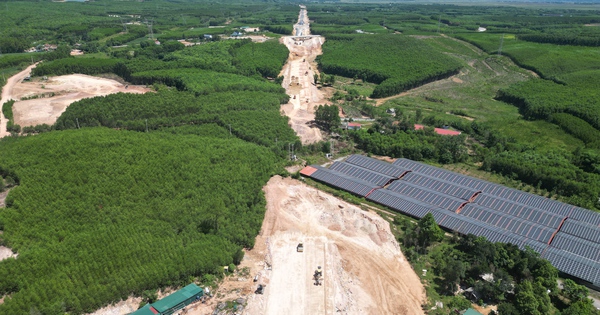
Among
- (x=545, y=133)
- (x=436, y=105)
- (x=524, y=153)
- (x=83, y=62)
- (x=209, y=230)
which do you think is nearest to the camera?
(x=209, y=230)

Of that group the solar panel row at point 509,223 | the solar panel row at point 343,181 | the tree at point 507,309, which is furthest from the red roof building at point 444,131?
the tree at point 507,309

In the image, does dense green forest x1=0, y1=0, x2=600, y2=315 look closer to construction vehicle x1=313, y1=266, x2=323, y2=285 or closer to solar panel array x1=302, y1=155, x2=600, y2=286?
solar panel array x1=302, y1=155, x2=600, y2=286

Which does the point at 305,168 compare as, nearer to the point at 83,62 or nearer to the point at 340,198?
the point at 340,198

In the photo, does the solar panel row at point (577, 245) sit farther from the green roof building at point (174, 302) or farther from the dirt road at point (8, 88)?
the dirt road at point (8, 88)

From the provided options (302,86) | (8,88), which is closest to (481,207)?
(302,86)

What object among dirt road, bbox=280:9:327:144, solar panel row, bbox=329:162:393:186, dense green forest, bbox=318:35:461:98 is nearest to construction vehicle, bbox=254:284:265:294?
solar panel row, bbox=329:162:393:186

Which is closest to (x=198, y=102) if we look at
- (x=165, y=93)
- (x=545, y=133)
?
(x=165, y=93)
